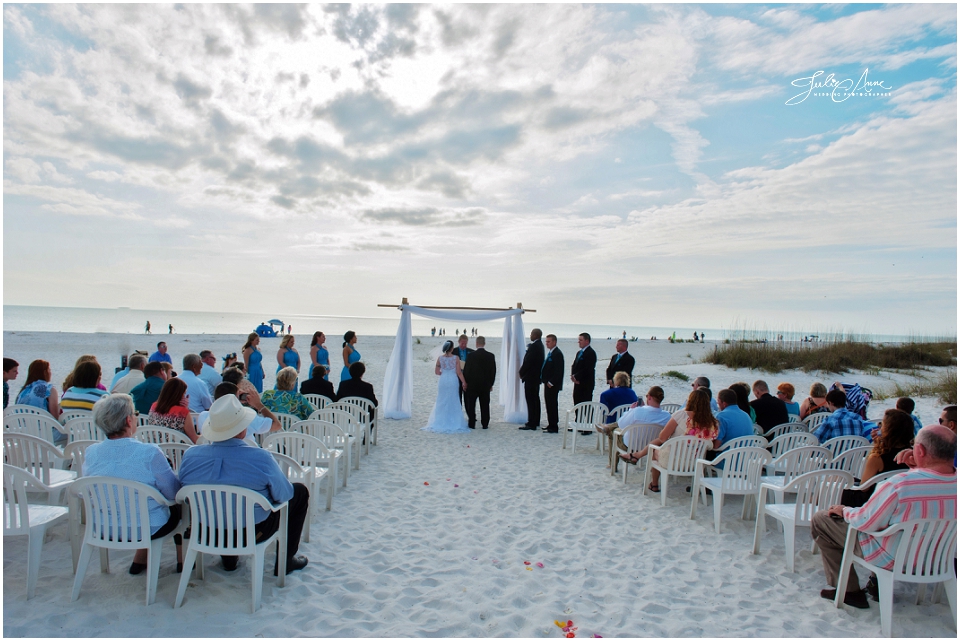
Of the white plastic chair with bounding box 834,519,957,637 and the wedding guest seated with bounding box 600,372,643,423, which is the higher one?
the wedding guest seated with bounding box 600,372,643,423

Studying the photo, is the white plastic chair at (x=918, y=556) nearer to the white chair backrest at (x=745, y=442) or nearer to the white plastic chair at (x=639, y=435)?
the white chair backrest at (x=745, y=442)

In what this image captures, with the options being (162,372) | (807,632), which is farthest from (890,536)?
(162,372)

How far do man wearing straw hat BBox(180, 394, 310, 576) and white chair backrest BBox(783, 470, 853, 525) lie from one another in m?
3.67

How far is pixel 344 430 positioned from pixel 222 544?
3099 mm

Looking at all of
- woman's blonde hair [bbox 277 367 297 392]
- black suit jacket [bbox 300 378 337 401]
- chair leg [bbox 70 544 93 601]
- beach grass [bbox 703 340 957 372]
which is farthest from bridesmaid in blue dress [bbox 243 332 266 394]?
beach grass [bbox 703 340 957 372]

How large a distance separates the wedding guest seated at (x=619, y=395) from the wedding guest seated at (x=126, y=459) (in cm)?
596

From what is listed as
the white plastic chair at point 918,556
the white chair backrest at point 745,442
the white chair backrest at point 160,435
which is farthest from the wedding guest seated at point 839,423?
the white chair backrest at point 160,435

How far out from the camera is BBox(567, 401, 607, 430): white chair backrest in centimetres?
766

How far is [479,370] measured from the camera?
9289mm

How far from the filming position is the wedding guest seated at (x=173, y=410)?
4.38 meters

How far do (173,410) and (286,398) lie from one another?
1341mm

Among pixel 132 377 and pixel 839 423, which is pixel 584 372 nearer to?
pixel 839 423

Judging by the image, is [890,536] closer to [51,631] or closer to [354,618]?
[354,618]

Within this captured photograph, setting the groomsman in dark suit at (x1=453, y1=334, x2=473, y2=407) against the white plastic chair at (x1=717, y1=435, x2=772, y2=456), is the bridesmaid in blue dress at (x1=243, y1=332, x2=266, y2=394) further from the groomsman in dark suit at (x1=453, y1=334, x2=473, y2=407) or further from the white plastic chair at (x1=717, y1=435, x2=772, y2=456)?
the white plastic chair at (x1=717, y1=435, x2=772, y2=456)
